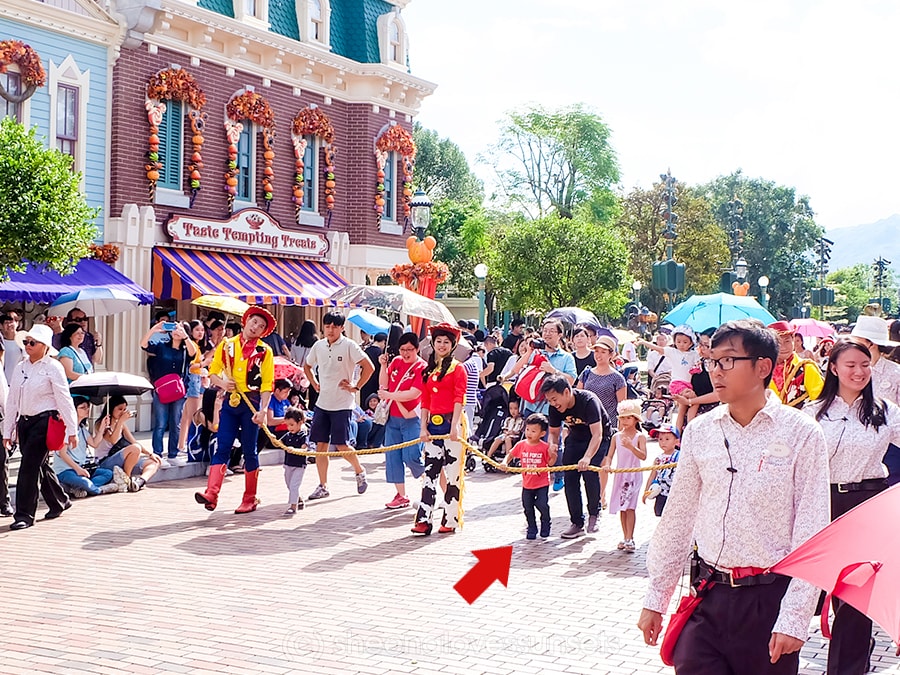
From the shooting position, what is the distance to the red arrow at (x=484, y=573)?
791cm

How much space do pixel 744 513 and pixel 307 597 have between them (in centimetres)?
457

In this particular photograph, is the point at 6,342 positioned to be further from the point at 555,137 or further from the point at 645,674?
the point at 555,137

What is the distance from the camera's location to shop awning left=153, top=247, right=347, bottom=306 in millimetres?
20234

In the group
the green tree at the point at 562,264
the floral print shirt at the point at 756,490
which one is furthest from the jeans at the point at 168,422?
the green tree at the point at 562,264

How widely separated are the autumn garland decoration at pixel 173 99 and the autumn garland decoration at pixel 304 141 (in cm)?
282

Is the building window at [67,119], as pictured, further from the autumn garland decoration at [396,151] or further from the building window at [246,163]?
the autumn garland decoration at [396,151]

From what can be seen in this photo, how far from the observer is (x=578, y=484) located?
10.0 meters

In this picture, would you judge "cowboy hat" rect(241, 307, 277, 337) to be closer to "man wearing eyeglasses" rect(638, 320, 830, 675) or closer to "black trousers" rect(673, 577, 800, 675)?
"man wearing eyeglasses" rect(638, 320, 830, 675)

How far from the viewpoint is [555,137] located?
63.3m

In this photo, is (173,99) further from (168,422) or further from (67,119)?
(168,422)

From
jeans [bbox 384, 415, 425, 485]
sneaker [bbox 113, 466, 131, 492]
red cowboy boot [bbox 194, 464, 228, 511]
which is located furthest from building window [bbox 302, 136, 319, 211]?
red cowboy boot [bbox 194, 464, 228, 511]

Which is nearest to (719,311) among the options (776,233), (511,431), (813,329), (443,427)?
(813,329)

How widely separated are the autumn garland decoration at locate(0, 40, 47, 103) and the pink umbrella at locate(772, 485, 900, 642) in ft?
56.5

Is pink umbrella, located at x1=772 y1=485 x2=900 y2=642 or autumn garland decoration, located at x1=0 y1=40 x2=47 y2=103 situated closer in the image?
pink umbrella, located at x1=772 y1=485 x2=900 y2=642
